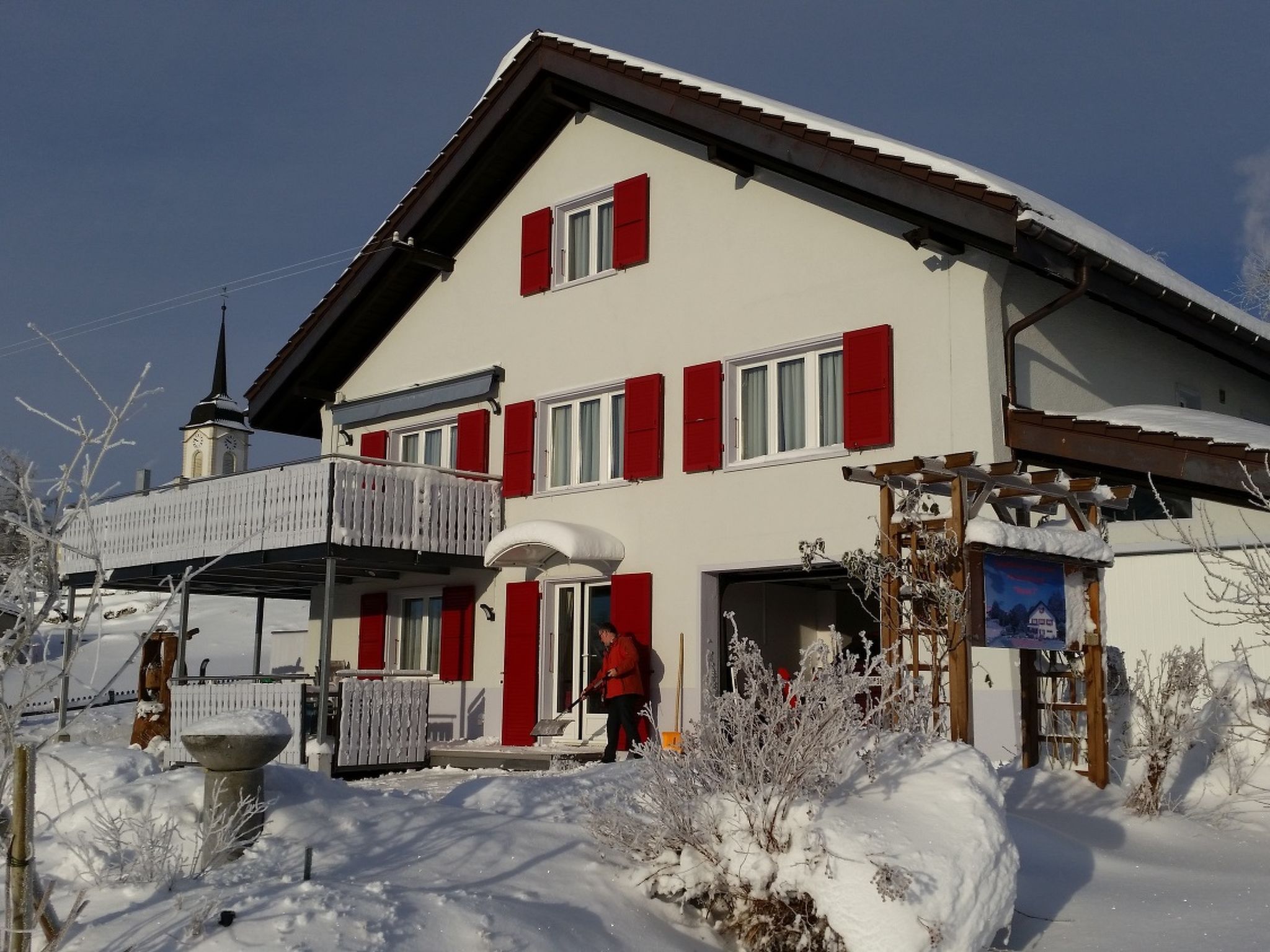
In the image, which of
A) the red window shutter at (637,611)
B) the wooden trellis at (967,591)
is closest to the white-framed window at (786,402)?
the red window shutter at (637,611)

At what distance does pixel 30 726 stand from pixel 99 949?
18525 millimetres

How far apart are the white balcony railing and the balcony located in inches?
0.5

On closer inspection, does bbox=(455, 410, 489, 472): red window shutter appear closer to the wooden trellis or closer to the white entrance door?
the white entrance door

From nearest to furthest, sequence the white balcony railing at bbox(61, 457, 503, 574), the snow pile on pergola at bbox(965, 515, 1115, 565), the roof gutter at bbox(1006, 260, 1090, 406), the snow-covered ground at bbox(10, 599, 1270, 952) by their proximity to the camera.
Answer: the snow-covered ground at bbox(10, 599, 1270, 952)
the snow pile on pergola at bbox(965, 515, 1115, 565)
the roof gutter at bbox(1006, 260, 1090, 406)
the white balcony railing at bbox(61, 457, 503, 574)

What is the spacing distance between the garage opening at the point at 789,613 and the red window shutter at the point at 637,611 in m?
0.75

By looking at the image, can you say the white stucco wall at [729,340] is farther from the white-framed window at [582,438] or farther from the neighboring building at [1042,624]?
the neighboring building at [1042,624]

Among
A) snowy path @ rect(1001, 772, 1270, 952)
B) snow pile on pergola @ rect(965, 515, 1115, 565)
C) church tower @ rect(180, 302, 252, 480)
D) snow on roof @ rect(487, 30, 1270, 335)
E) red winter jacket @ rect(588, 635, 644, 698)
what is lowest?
snowy path @ rect(1001, 772, 1270, 952)

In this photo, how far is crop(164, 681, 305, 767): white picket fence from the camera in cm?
1364

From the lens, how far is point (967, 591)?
864 cm

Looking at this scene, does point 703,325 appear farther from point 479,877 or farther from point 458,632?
point 479,877

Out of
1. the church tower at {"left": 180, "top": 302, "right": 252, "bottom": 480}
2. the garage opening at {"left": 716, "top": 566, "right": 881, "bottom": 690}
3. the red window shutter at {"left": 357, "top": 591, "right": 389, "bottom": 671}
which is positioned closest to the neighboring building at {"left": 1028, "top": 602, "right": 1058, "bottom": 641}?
the garage opening at {"left": 716, "top": 566, "right": 881, "bottom": 690}

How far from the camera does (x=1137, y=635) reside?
15.1m

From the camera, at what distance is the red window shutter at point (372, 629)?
56.6 ft

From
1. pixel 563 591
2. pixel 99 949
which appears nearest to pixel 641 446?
pixel 563 591
